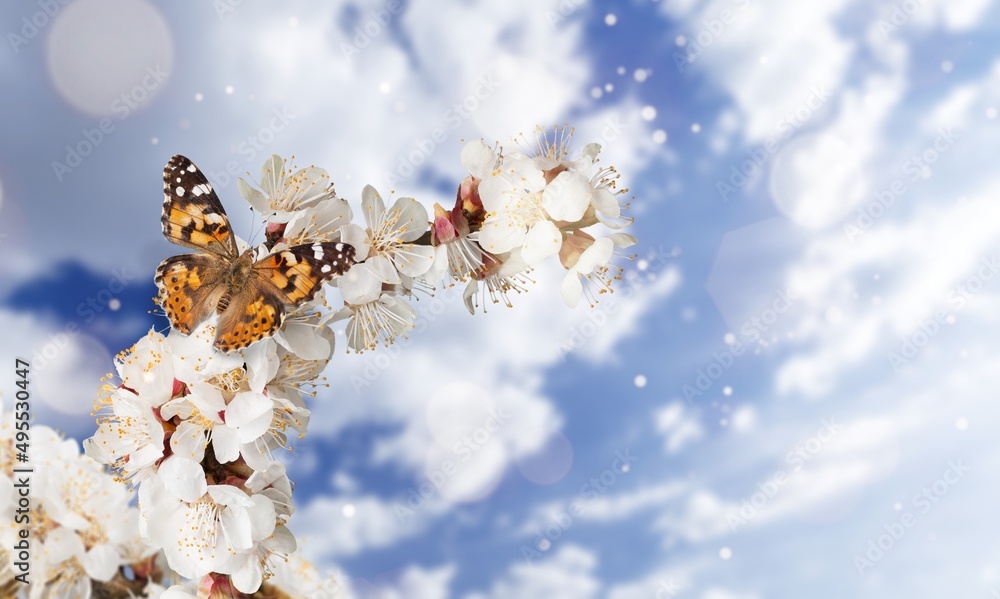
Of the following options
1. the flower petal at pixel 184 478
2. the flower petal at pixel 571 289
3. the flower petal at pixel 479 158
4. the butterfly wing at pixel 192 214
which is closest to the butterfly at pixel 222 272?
the butterfly wing at pixel 192 214

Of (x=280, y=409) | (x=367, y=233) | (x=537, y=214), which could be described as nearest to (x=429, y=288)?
(x=367, y=233)

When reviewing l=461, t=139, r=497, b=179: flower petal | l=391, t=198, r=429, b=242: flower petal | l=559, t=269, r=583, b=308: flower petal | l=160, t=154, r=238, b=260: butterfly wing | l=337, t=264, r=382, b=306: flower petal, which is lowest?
l=337, t=264, r=382, b=306: flower petal

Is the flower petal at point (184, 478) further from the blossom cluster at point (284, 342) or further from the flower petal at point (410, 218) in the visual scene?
the flower petal at point (410, 218)

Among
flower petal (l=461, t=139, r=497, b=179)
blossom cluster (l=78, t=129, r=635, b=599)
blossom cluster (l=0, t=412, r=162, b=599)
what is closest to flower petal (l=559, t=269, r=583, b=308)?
blossom cluster (l=78, t=129, r=635, b=599)

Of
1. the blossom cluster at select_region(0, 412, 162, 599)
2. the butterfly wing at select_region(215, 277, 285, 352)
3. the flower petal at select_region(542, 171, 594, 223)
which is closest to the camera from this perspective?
the butterfly wing at select_region(215, 277, 285, 352)

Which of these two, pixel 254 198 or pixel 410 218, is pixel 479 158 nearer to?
pixel 410 218

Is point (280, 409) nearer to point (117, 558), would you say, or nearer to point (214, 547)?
point (214, 547)

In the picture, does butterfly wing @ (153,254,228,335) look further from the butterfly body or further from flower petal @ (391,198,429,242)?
flower petal @ (391,198,429,242)
